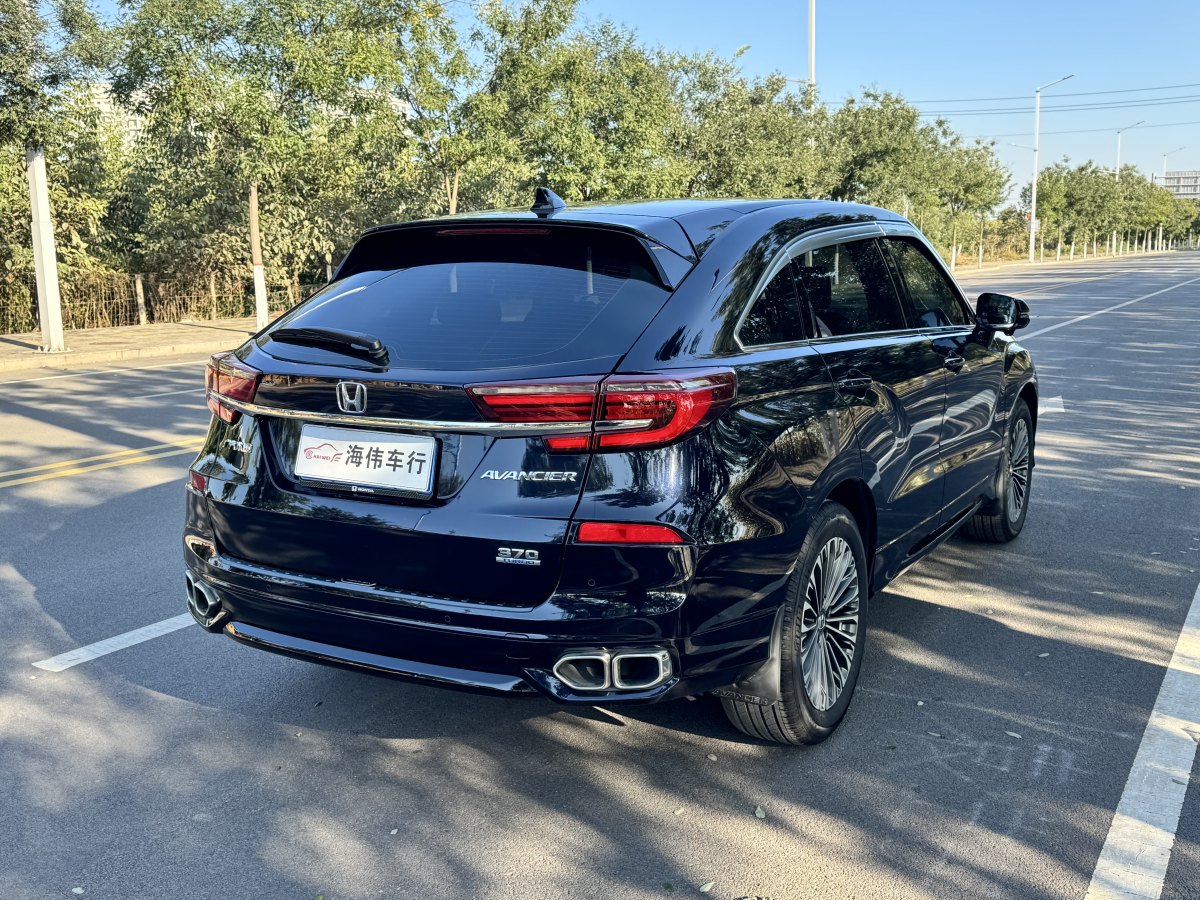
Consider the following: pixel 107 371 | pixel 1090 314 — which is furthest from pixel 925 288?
pixel 1090 314

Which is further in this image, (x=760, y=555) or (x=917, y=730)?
(x=917, y=730)

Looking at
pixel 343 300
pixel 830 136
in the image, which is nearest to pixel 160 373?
pixel 343 300

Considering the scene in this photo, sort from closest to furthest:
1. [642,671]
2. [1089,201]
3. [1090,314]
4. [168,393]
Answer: [642,671] → [168,393] → [1090,314] → [1089,201]

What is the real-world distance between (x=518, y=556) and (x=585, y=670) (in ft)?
1.18

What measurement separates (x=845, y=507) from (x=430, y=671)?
4.80ft

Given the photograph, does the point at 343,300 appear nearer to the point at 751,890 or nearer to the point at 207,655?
the point at 207,655

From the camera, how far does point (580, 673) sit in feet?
9.99

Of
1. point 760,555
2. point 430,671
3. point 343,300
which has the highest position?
point 343,300

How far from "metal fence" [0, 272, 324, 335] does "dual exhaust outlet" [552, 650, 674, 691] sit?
2100 centimetres

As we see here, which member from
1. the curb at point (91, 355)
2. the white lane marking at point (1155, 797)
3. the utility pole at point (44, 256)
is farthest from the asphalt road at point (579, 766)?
the utility pole at point (44, 256)

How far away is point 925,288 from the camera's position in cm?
489

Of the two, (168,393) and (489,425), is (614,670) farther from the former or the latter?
(168,393)

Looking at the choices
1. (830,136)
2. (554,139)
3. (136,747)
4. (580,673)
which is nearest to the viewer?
(580,673)

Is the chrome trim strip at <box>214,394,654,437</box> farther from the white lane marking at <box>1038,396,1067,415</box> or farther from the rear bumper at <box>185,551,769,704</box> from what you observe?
the white lane marking at <box>1038,396,1067,415</box>
